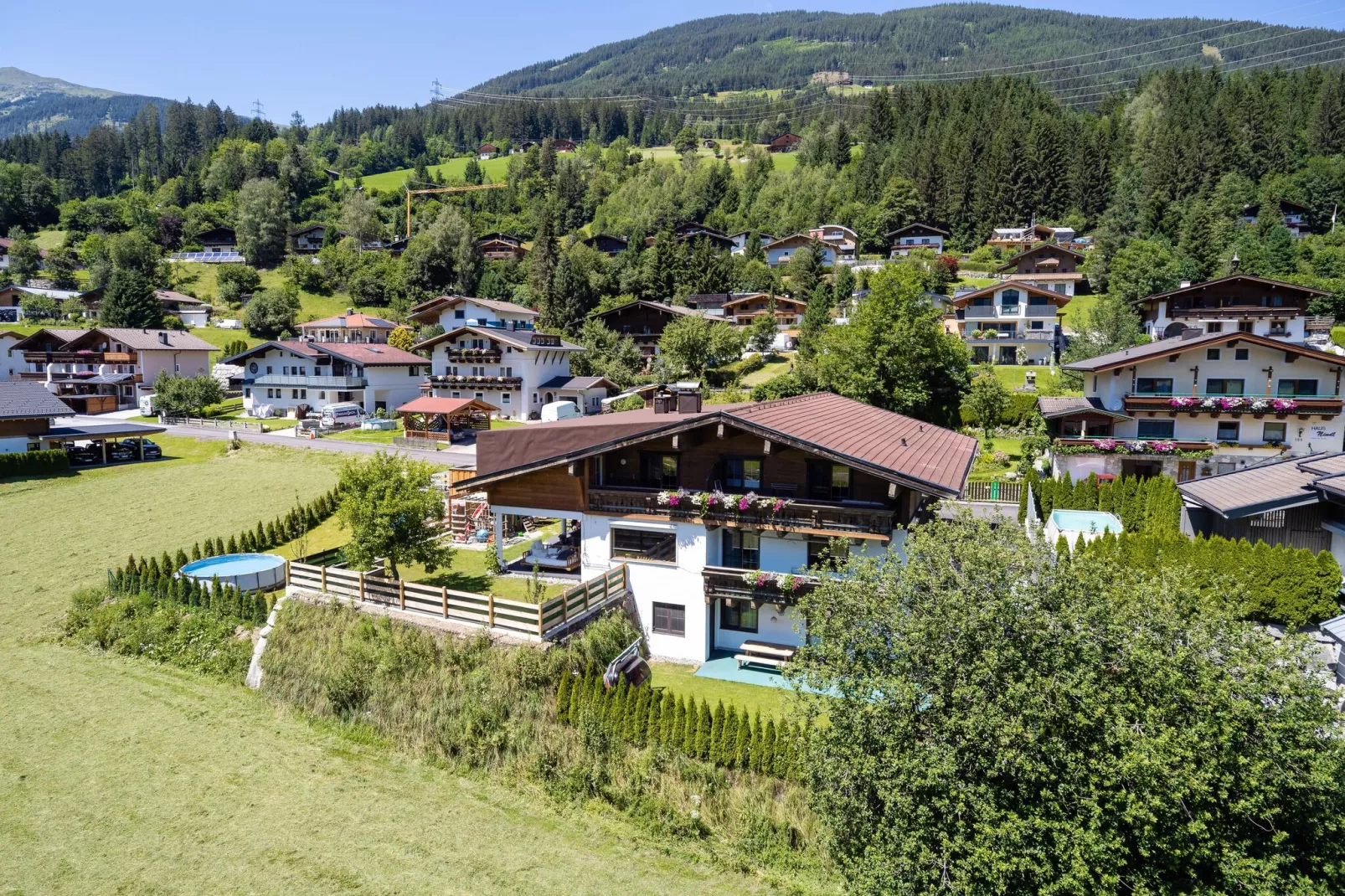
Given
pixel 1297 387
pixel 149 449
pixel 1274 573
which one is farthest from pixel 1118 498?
pixel 149 449

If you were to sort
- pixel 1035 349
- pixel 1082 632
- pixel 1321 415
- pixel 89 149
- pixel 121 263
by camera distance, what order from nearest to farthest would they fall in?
pixel 1082 632
pixel 1321 415
pixel 1035 349
pixel 121 263
pixel 89 149

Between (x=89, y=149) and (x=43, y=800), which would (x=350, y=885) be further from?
(x=89, y=149)

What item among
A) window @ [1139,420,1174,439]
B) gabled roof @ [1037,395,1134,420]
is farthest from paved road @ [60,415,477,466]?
window @ [1139,420,1174,439]

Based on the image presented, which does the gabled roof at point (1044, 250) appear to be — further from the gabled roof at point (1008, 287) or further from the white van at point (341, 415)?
the white van at point (341, 415)

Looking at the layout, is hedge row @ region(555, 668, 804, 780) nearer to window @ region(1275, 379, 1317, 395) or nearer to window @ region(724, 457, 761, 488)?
window @ region(724, 457, 761, 488)

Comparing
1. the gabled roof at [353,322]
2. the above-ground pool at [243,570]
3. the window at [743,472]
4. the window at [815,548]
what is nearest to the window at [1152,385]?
the window at [815,548]

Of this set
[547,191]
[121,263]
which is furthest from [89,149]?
[547,191]
